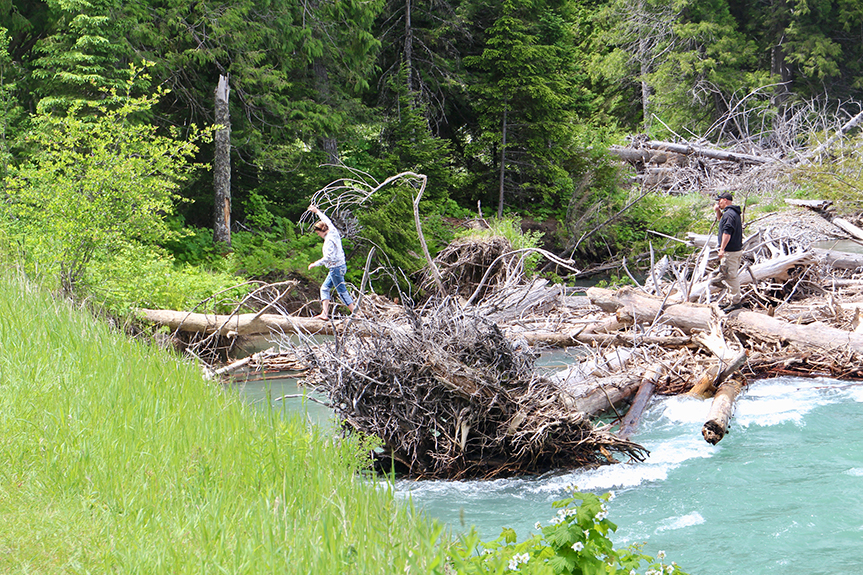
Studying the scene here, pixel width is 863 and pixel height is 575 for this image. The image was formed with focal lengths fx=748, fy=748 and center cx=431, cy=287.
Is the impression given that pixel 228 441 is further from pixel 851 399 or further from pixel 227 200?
pixel 227 200

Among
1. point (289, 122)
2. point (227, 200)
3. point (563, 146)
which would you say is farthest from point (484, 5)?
point (227, 200)

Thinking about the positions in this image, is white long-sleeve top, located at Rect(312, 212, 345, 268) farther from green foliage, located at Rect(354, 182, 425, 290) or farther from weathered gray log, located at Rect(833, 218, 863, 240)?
weathered gray log, located at Rect(833, 218, 863, 240)

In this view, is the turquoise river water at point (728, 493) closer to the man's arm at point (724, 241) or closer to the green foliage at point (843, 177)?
the man's arm at point (724, 241)

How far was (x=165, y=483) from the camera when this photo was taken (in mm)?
3549

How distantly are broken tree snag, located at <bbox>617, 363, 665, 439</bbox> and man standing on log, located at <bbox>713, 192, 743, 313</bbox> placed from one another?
9.84 feet

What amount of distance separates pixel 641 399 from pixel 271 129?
41.3 ft

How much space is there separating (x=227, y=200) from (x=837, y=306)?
41.5 feet

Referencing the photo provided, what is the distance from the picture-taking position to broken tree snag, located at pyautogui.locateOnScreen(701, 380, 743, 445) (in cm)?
779

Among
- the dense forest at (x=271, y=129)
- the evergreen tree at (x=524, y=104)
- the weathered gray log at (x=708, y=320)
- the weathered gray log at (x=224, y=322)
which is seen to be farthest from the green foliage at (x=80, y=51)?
the evergreen tree at (x=524, y=104)

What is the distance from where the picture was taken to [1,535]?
9.76 feet

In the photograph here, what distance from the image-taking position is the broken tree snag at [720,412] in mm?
7789

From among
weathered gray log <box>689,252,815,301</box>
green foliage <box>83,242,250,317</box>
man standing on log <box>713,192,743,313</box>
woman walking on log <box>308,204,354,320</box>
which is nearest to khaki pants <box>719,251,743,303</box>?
man standing on log <box>713,192,743,313</box>

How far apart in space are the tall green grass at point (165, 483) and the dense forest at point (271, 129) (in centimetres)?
558

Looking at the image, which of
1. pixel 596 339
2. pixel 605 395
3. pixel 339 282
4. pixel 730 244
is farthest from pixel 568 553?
pixel 730 244
